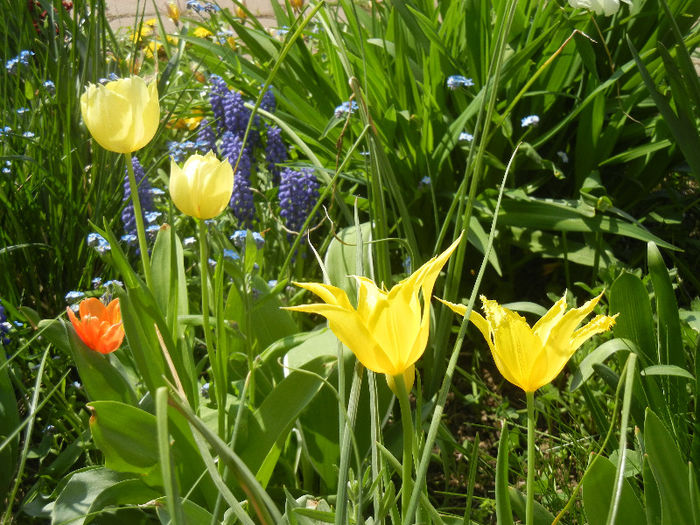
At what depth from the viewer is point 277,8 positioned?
2.85m

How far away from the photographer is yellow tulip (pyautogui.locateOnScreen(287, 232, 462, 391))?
2.44 ft

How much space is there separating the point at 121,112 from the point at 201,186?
0.52 ft

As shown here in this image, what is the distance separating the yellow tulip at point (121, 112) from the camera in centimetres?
108

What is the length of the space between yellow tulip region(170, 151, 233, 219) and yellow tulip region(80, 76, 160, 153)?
0.10m

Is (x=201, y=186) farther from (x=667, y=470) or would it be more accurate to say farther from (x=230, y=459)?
(x=667, y=470)

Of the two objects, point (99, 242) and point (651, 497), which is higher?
point (99, 242)

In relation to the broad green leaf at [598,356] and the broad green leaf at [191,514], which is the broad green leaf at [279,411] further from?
the broad green leaf at [598,356]

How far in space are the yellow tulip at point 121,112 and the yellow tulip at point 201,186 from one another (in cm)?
10

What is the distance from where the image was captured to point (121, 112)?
109cm

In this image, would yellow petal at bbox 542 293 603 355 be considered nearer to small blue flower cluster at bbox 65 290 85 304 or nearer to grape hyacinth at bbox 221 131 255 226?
small blue flower cluster at bbox 65 290 85 304

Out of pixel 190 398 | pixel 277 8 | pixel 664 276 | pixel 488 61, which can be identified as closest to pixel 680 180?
pixel 488 61

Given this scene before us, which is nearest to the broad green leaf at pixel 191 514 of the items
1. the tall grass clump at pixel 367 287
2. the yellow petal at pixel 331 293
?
the tall grass clump at pixel 367 287

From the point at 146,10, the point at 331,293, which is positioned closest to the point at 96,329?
the point at 331,293

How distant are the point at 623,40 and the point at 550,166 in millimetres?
422
